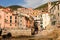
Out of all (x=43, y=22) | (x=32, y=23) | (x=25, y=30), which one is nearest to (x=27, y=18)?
(x=32, y=23)

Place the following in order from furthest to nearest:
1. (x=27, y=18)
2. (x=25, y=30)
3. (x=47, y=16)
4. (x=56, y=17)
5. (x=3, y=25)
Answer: (x=47, y=16)
(x=27, y=18)
(x=56, y=17)
(x=3, y=25)
(x=25, y=30)

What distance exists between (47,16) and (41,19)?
14.8 ft

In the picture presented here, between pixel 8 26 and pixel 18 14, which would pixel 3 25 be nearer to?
pixel 8 26

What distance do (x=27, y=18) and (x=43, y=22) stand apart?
38.2 ft

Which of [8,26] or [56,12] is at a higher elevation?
[56,12]

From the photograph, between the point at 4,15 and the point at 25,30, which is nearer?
the point at 25,30

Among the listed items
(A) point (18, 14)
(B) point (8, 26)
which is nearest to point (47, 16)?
(A) point (18, 14)

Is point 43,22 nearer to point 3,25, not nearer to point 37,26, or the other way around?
point 37,26

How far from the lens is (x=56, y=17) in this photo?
96.4 metres

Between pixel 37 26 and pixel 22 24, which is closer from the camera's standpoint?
pixel 22 24

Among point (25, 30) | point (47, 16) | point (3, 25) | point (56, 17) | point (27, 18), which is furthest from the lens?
point (47, 16)

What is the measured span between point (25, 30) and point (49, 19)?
2761 cm

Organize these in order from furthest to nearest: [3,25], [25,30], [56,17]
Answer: [56,17] → [3,25] → [25,30]

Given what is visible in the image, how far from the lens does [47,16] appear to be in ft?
364
